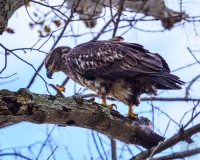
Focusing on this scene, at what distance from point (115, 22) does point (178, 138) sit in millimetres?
1972

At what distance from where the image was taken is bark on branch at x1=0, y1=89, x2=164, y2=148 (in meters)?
4.13

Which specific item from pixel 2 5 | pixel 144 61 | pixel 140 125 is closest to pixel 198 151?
A: pixel 140 125

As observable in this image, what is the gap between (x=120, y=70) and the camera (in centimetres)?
582

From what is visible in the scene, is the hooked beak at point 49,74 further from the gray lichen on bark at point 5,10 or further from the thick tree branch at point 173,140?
the gray lichen on bark at point 5,10

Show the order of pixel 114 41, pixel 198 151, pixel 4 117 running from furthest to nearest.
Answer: pixel 114 41 < pixel 198 151 < pixel 4 117

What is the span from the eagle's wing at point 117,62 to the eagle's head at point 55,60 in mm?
364

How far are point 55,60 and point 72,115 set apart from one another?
251cm

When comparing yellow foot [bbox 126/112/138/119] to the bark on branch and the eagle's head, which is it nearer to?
the bark on branch

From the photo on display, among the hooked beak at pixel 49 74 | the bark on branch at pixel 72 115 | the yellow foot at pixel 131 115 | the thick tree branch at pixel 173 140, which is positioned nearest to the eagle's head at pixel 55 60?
the hooked beak at pixel 49 74

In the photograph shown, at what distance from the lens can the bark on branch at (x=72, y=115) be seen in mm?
4133

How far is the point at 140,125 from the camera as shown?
5117 millimetres

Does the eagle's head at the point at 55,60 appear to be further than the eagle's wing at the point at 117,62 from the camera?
Yes

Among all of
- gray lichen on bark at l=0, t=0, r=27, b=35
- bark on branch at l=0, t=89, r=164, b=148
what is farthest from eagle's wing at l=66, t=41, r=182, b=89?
gray lichen on bark at l=0, t=0, r=27, b=35

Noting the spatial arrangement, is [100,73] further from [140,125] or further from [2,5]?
[2,5]
